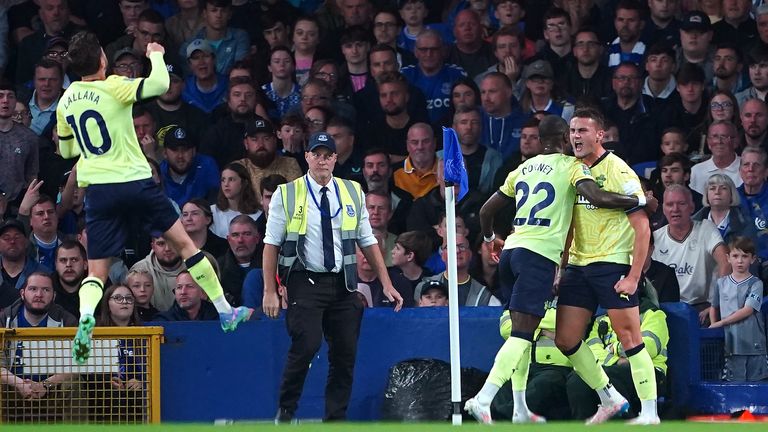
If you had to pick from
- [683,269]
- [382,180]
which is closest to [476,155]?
[382,180]

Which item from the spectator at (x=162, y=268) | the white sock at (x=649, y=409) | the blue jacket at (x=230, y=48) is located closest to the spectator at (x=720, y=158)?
the white sock at (x=649, y=409)

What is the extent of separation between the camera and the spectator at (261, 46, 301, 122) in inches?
650

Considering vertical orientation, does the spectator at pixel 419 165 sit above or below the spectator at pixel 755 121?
below

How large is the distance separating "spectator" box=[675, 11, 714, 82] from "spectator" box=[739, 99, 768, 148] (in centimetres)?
109

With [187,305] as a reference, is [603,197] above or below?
above

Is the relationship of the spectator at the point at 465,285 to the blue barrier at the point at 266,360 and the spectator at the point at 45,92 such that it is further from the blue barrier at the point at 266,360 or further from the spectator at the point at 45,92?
the spectator at the point at 45,92

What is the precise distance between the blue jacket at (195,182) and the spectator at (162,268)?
1268 mm

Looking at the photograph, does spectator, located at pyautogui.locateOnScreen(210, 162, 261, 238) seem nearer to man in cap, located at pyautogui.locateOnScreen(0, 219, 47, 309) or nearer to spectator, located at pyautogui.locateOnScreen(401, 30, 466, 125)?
man in cap, located at pyautogui.locateOnScreen(0, 219, 47, 309)

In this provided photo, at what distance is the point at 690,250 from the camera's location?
14141 millimetres

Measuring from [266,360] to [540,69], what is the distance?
4318 mm

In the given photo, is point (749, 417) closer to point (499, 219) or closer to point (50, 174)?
point (499, 219)

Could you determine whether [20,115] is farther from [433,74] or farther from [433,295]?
[433,295]

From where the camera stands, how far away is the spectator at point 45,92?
53.5 feet

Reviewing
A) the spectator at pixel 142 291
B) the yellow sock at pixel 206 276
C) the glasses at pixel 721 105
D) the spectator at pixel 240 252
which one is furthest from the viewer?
the glasses at pixel 721 105
